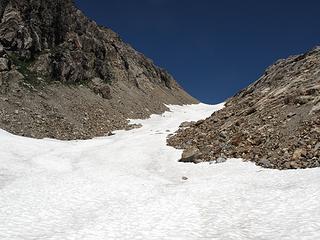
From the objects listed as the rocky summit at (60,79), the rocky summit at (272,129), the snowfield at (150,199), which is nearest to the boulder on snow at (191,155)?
the rocky summit at (272,129)

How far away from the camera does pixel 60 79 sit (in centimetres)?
6388

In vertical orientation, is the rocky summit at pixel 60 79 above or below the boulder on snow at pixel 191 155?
above

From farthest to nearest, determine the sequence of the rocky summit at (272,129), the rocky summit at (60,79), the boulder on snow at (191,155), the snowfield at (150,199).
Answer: the rocky summit at (60,79)
the boulder on snow at (191,155)
the rocky summit at (272,129)
the snowfield at (150,199)

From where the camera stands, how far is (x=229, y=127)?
3644cm

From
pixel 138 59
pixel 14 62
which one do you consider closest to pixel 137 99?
pixel 14 62

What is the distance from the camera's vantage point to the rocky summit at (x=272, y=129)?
1072 inches

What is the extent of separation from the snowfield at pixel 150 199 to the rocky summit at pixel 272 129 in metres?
1.51

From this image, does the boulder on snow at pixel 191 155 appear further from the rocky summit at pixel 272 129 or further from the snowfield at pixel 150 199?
the snowfield at pixel 150 199

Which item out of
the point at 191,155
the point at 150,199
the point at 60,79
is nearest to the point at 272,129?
the point at 191,155

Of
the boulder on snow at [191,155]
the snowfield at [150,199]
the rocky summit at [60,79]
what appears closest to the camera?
the snowfield at [150,199]

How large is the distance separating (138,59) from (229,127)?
7965cm

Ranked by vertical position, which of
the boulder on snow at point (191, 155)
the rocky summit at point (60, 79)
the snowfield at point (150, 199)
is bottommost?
the snowfield at point (150, 199)

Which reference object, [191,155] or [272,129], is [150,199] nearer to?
[191,155]

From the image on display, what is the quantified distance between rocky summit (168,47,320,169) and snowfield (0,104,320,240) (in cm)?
151
